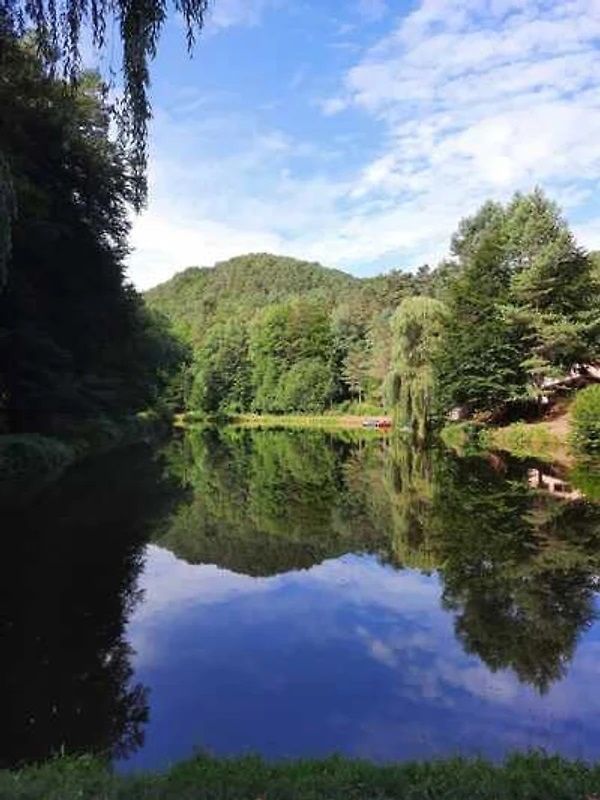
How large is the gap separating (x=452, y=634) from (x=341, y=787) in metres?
5.39

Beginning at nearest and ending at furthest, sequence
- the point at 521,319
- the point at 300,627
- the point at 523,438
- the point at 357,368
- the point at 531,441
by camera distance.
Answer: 1. the point at 300,627
2. the point at 531,441
3. the point at 523,438
4. the point at 521,319
5. the point at 357,368

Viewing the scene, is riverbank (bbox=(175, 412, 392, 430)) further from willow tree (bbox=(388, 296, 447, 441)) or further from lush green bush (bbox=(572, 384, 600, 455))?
lush green bush (bbox=(572, 384, 600, 455))

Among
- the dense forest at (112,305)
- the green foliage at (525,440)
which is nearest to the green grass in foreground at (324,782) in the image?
the dense forest at (112,305)

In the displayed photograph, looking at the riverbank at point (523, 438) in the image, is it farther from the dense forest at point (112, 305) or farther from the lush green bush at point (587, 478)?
the dense forest at point (112, 305)

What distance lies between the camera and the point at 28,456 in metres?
24.4

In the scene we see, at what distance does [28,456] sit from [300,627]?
16.6 m

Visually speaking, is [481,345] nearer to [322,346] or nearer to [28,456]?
[28,456]

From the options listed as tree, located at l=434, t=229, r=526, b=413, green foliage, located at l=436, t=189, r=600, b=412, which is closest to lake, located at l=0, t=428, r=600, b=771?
green foliage, located at l=436, t=189, r=600, b=412

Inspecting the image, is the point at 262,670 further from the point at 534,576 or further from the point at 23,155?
the point at 23,155

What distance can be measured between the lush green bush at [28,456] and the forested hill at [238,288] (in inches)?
3244

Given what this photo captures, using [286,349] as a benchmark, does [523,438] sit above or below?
below

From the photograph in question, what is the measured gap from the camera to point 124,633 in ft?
31.0

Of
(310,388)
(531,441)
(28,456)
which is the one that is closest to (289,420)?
(310,388)

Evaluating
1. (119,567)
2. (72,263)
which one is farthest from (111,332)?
(119,567)
